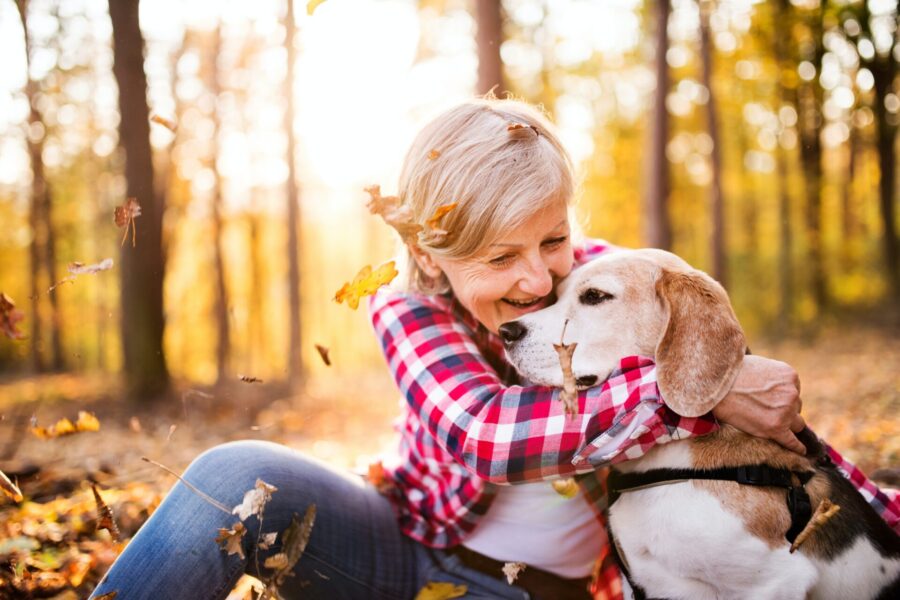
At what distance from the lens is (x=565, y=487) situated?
2.49m

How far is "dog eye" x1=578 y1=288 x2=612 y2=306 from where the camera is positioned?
8.92 ft

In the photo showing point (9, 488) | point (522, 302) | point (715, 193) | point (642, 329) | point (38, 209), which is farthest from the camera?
point (38, 209)

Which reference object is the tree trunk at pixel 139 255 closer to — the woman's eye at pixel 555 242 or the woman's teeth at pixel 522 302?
the woman's teeth at pixel 522 302

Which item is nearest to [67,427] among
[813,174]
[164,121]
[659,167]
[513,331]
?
[164,121]

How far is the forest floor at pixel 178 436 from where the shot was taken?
314 cm

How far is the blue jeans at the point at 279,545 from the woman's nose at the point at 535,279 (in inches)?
41.4

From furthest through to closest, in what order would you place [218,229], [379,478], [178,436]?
[218,229] < [178,436] < [379,478]

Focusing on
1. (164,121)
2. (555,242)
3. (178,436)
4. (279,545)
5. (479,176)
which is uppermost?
(164,121)

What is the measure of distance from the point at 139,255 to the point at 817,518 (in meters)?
9.05

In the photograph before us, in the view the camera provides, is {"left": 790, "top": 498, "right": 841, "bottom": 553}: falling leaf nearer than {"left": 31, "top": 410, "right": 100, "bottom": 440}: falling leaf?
Yes

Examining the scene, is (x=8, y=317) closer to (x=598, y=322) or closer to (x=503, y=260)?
(x=503, y=260)

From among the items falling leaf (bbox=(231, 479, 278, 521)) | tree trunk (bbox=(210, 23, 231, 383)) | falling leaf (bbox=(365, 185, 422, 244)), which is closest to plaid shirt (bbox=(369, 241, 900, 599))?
falling leaf (bbox=(365, 185, 422, 244))

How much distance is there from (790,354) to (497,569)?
14483 mm

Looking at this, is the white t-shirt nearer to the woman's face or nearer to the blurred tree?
the woman's face
